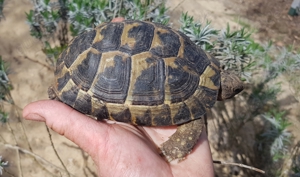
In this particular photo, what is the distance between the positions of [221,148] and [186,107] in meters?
1.93

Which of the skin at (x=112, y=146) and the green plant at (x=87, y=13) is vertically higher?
the green plant at (x=87, y=13)

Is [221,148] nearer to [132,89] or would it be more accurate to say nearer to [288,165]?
[288,165]

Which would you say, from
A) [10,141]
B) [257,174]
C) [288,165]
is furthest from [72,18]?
[288,165]

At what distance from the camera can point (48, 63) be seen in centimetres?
469

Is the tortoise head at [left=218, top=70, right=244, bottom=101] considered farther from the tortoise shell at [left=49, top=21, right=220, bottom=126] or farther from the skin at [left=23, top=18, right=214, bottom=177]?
the skin at [left=23, top=18, right=214, bottom=177]

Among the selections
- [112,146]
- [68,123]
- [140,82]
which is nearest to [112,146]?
[112,146]

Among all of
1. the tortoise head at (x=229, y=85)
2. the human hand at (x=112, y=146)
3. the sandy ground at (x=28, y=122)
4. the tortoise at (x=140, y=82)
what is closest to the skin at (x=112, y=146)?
the human hand at (x=112, y=146)

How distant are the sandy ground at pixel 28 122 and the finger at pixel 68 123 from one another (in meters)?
0.99

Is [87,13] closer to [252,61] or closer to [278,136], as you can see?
[252,61]

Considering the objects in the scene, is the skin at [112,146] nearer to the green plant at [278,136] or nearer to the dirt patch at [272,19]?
the green plant at [278,136]

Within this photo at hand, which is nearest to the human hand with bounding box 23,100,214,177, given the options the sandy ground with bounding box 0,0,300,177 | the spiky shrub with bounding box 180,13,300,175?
the sandy ground with bounding box 0,0,300,177

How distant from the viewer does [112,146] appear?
2.50 metres

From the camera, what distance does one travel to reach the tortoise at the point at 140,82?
8.79 ft

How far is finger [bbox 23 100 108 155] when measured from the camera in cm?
255
